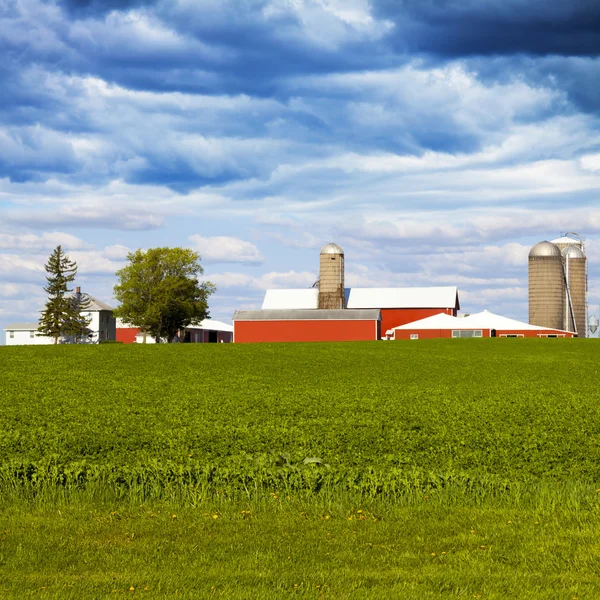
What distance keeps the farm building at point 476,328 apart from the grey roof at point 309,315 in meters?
3.96

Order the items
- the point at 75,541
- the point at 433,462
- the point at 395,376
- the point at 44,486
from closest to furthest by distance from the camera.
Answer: the point at 75,541
the point at 44,486
the point at 433,462
the point at 395,376

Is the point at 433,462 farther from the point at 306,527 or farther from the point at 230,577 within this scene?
the point at 230,577

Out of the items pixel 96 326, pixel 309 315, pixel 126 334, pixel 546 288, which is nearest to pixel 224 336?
pixel 126 334

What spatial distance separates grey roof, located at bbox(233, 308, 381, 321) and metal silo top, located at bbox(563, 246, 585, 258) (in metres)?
22.3

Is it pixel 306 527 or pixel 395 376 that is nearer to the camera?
pixel 306 527

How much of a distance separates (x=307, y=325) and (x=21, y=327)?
5184 centimetres

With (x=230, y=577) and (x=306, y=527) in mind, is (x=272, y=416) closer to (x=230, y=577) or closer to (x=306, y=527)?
(x=306, y=527)

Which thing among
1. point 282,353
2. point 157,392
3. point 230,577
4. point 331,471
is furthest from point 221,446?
point 282,353

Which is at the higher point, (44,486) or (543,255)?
(543,255)

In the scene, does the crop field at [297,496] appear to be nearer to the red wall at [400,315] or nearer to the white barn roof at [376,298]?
the red wall at [400,315]

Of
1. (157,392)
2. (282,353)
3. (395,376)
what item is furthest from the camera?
(282,353)

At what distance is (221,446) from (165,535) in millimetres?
4213

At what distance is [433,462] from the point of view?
12.2 meters

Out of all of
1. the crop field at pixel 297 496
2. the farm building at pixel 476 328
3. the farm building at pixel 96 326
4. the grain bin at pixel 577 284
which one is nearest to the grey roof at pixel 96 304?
the farm building at pixel 96 326
